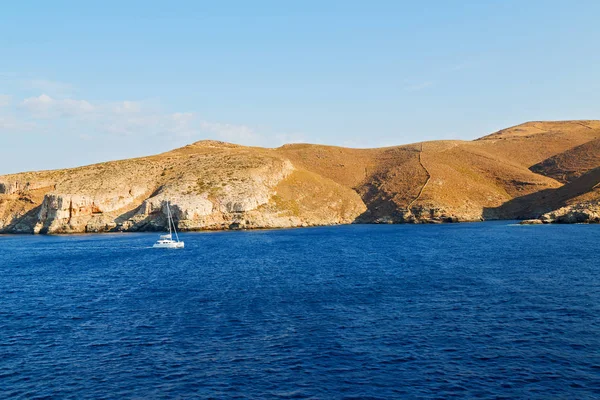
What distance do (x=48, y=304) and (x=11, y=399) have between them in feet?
77.0

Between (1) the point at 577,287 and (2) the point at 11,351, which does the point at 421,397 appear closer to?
(2) the point at 11,351

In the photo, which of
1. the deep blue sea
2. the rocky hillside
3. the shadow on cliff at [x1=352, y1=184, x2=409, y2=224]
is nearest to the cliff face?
the rocky hillside

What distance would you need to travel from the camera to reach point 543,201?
168 metres

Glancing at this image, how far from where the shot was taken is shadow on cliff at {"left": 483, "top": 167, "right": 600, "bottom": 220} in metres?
153

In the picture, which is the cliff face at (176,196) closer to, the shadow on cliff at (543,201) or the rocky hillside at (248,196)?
the rocky hillside at (248,196)

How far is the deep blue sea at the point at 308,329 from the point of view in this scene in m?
26.2

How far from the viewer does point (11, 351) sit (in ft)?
107

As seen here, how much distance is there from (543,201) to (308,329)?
513ft

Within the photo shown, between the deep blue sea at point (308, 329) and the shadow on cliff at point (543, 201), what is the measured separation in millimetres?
97006

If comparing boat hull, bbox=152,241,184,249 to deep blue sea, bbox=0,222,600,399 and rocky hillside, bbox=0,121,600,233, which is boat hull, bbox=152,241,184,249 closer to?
deep blue sea, bbox=0,222,600,399

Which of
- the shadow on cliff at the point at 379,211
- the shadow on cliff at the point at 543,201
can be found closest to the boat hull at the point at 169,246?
the shadow on cliff at the point at 379,211

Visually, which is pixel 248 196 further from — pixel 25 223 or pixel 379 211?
pixel 25 223

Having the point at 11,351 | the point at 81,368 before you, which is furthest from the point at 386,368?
the point at 11,351

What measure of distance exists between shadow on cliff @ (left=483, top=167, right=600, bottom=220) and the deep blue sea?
97.0 metres
